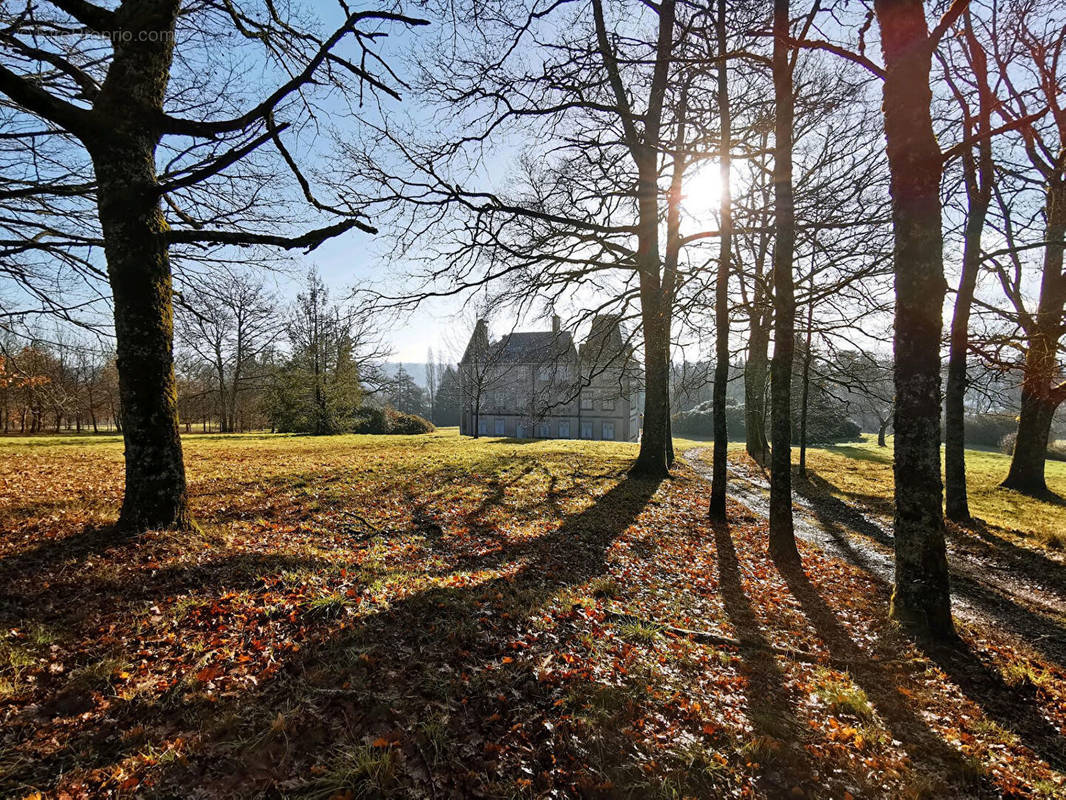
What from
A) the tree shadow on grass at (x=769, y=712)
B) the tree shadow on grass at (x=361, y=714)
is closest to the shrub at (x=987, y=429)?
the tree shadow on grass at (x=769, y=712)

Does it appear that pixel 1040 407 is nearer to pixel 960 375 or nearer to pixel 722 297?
pixel 960 375

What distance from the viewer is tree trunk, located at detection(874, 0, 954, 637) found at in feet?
14.4

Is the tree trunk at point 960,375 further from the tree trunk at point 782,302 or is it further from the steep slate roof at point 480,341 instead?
the steep slate roof at point 480,341

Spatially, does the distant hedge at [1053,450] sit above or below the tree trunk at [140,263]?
below

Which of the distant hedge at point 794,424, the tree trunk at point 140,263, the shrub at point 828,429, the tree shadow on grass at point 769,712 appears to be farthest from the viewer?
the shrub at point 828,429

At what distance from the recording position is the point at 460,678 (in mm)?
3221

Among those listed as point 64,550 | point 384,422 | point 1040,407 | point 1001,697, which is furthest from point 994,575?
point 384,422

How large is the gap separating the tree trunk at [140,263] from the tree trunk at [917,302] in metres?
8.13

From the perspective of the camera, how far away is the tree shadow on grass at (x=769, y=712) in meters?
2.68

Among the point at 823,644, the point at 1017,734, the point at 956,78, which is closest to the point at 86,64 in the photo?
the point at 823,644

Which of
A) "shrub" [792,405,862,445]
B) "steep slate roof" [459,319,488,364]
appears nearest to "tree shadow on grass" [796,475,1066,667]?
"shrub" [792,405,862,445]

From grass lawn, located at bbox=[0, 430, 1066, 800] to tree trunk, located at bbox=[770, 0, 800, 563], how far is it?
110 centimetres

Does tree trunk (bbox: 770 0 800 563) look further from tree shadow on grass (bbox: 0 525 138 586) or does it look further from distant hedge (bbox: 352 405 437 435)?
distant hedge (bbox: 352 405 437 435)

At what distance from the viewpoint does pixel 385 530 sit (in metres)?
6.91
